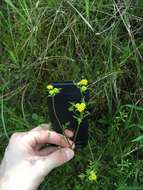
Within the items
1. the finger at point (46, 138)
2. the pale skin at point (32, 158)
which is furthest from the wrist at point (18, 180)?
the finger at point (46, 138)

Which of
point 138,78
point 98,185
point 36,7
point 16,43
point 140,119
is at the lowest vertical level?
point 98,185

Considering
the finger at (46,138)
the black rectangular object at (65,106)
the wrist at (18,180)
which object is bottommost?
the wrist at (18,180)

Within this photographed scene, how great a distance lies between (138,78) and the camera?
2021 mm

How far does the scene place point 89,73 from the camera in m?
2.05

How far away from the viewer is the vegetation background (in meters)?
2.00

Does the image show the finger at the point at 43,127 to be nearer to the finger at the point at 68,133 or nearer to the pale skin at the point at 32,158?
the pale skin at the point at 32,158

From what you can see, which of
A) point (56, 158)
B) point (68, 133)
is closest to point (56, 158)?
point (56, 158)

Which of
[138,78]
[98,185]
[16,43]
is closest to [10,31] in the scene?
[16,43]

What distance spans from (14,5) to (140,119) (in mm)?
799

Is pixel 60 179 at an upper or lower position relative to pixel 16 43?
lower

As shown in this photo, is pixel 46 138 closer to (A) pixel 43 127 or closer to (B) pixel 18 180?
(A) pixel 43 127

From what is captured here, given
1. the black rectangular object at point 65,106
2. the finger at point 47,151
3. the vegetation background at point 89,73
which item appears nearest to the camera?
the black rectangular object at point 65,106

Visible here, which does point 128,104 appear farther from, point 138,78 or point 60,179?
point 60,179

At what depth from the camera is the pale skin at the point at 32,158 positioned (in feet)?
5.66
